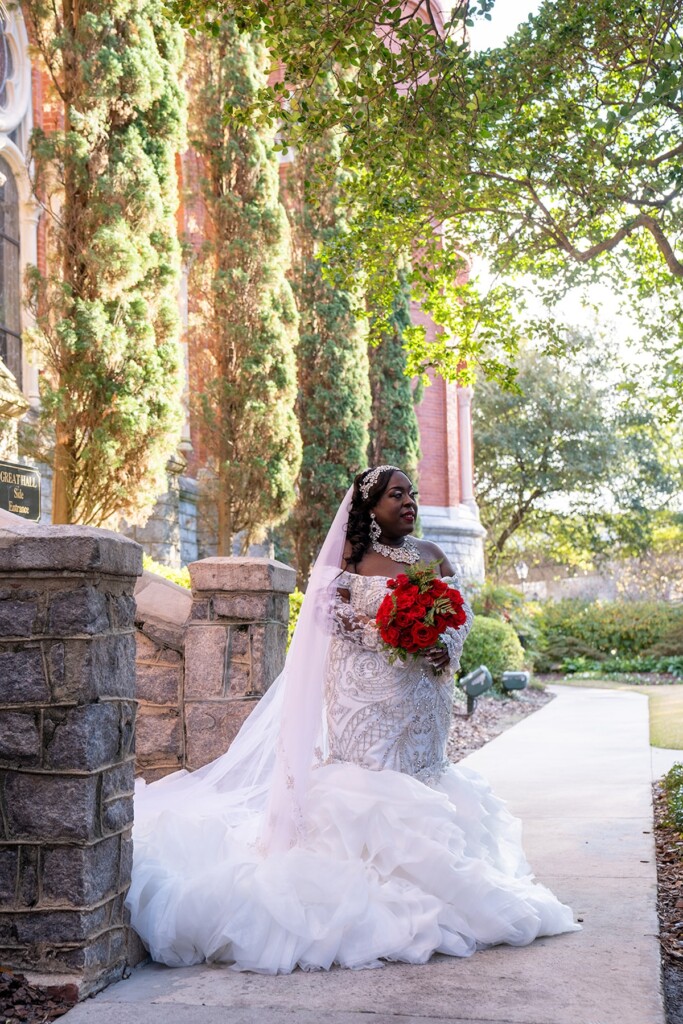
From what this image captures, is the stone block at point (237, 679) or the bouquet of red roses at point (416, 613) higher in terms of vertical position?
the bouquet of red roses at point (416, 613)

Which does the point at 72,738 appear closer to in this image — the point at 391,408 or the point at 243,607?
the point at 243,607

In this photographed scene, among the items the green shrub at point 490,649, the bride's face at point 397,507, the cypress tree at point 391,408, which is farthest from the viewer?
the cypress tree at point 391,408

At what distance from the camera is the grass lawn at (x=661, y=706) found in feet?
40.9

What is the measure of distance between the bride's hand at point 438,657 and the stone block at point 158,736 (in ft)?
6.74

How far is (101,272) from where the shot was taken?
11.7m

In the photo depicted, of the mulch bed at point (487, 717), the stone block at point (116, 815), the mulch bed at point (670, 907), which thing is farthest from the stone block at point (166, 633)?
the mulch bed at point (487, 717)

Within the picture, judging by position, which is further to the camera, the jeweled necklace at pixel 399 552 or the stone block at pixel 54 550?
the jeweled necklace at pixel 399 552

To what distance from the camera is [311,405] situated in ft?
61.4

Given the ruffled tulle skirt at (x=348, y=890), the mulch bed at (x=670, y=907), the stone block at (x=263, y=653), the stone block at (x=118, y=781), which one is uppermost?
the stone block at (x=263, y=653)

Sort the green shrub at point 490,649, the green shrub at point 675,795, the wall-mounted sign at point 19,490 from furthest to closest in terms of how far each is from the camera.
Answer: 1. the green shrub at point 490,649
2. the wall-mounted sign at point 19,490
3. the green shrub at point 675,795

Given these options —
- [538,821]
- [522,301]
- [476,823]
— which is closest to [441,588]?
[476,823]

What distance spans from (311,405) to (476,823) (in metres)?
14.0

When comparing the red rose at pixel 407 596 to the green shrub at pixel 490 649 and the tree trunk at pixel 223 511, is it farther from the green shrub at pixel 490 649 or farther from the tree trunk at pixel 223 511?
the green shrub at pixel 490 649

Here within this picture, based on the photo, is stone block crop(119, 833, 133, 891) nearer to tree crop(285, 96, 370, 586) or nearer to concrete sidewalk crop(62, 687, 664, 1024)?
concrete sidewalk crop(62, 687, 664, 1024)
